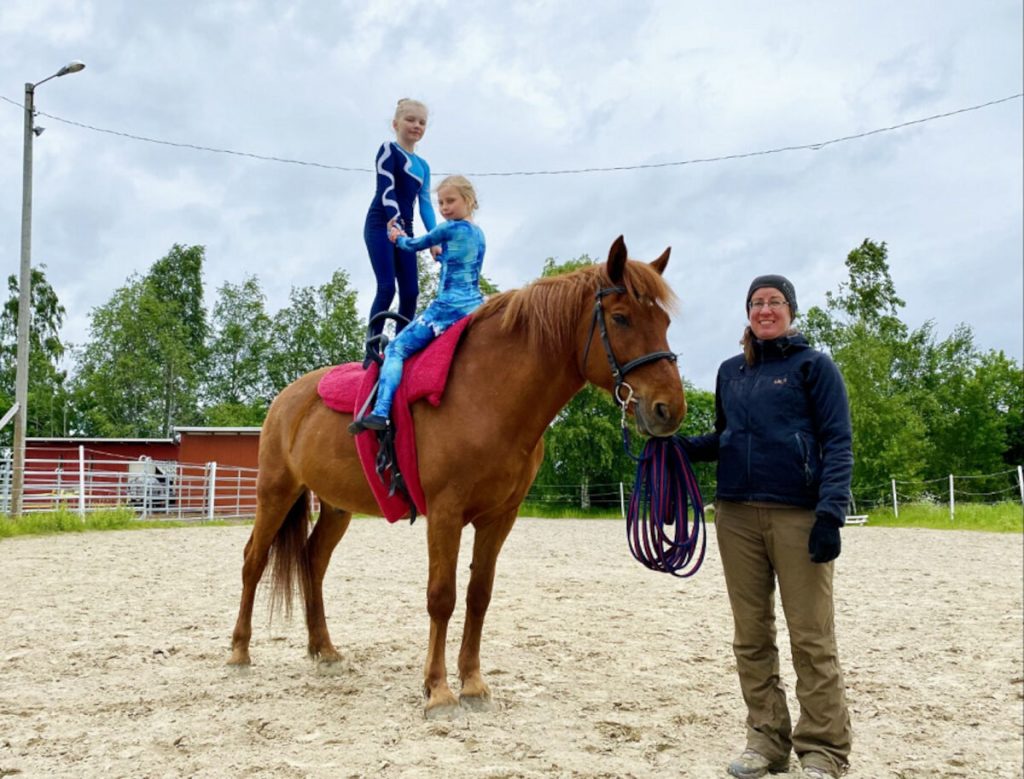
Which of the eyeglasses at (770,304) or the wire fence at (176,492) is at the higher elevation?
the eyeglasses at (770,304)

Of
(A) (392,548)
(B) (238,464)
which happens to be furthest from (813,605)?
(B) (238,464)

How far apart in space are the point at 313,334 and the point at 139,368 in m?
8.98

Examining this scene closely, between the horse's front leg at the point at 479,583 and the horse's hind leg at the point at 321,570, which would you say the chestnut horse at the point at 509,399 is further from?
the horse's hind leg at the point at 321,570

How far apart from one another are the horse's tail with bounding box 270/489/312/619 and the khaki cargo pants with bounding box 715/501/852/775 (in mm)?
2937

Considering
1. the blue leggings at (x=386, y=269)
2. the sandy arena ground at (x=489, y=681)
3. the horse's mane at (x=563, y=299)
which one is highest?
the blue leggings at (x=386, y=269)

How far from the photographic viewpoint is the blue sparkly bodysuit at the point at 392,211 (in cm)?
455

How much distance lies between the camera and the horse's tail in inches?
198

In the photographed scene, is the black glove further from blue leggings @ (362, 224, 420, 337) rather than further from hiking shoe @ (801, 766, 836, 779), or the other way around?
blue leggings @ (362, 224, 420, 337)

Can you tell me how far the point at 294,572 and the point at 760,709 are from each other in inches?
125

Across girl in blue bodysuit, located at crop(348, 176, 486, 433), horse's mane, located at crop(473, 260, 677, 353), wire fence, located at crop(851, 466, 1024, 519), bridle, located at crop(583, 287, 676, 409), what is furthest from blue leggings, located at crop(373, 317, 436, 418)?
wire fence, located at crop(851, 466, 1024, 519)

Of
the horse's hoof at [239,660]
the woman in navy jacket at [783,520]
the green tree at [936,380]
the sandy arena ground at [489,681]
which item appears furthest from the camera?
the green tree at [936,380]

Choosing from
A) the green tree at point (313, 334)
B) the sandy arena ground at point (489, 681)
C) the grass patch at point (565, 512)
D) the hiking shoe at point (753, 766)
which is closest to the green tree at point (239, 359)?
the green tree at point (313, 334)

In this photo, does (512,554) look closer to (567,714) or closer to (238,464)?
(567,714)

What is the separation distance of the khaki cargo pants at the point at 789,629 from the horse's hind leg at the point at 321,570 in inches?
104
